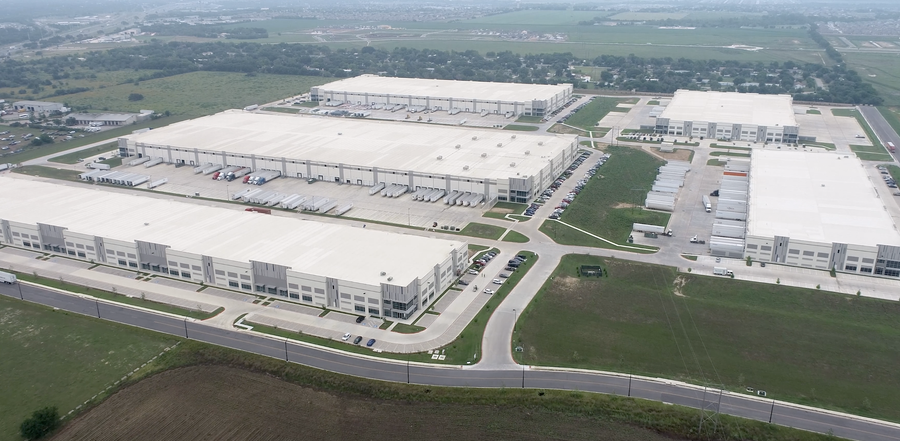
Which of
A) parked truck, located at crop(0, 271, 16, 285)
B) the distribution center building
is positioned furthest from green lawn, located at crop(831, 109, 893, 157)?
parked truck, located at crop(0, 271, 16, 285)

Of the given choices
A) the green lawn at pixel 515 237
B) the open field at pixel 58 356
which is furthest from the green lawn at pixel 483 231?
the open field at pixel 58 356

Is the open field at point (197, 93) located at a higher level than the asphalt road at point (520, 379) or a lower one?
higher

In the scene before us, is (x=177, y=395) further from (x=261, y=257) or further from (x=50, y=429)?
(x=261, y=257)

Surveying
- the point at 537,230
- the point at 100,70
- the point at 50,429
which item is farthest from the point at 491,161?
the point at 100,70

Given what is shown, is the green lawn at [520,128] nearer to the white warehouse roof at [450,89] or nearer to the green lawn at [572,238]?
the white warehouse roof at [450,89]

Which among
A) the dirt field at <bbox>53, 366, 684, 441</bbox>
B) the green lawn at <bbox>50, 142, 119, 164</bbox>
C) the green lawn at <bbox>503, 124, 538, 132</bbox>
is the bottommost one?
the dirt field at <bbox>53, 366, 684, 441</bbox>

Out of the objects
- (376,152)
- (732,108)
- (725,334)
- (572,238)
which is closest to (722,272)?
(725,334)

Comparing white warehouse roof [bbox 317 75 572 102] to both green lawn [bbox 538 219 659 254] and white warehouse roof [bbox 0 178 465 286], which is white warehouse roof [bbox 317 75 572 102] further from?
white warehouse roof [bbox 0 178 465 286]
